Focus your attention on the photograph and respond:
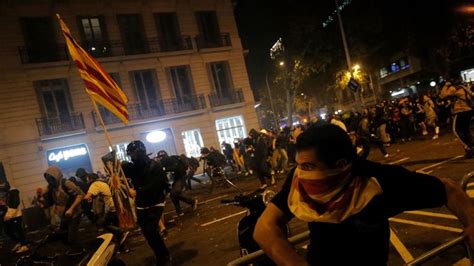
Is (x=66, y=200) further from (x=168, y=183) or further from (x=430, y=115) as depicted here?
(x=430, y=115)

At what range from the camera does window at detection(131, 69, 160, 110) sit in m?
23.2

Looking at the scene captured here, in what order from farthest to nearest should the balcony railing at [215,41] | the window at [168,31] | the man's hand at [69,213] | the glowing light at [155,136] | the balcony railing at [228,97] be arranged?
the balcony railing at [215,41] < the balcony railing at [228,97] < the window at [168,31] < the glowing light at [155,136] < the man's hand at [69,213]

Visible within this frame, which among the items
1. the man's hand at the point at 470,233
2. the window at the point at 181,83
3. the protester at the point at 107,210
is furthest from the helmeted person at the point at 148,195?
the window at the point at 181,83

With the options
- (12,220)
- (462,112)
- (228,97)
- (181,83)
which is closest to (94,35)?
(181,83)

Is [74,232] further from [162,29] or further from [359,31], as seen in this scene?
[359,31]

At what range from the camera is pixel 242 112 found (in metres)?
25.8

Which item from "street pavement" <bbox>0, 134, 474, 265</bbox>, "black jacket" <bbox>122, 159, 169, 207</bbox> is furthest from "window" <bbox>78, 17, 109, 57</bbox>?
"black jacket" <bbox>122, 159, 169, 207</bbox>

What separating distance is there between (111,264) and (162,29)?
21.9 meters

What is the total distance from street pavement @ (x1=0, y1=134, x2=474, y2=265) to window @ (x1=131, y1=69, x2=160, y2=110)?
1158 cm

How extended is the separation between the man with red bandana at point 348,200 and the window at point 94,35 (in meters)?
22.5

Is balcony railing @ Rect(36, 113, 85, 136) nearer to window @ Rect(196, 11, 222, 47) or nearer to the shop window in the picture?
the shop window

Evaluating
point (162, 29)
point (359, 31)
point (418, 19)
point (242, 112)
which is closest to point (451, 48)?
point (418, 19)

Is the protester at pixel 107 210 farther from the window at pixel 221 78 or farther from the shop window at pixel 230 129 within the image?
the window at pixel 221 78

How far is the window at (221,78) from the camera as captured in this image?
84.1 feet
